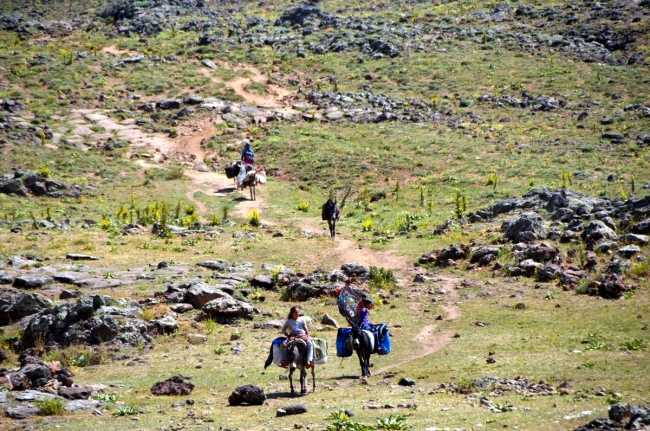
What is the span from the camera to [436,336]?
2088 cm

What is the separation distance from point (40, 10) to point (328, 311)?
8412 centimetres

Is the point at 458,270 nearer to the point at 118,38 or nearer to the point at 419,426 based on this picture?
the point at 419,426

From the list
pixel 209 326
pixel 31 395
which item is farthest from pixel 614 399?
pixel 209 326

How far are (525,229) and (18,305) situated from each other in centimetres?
1826

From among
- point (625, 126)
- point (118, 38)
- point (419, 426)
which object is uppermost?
point (118, 38)

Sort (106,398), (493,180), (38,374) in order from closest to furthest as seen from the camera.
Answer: (106,398) < (38,374) < (493,180)

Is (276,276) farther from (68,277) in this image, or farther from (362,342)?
(362,342)

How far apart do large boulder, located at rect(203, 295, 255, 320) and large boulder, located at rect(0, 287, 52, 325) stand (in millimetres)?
4981

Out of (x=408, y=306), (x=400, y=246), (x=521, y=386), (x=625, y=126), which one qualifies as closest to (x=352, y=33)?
(x=625, y=126)

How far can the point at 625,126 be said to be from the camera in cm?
5134

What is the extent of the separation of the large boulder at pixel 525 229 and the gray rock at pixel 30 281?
17.2 m

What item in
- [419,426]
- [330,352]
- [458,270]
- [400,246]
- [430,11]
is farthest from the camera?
[430,11]

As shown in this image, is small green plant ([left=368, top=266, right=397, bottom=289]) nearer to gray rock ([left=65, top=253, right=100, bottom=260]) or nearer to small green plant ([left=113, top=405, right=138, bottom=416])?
gray rock ([left=65, top=253, right=100, bottom=260])

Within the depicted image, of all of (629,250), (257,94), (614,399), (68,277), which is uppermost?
(257,94)
